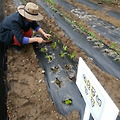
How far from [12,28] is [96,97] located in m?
2.36

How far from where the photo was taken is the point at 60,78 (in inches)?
104

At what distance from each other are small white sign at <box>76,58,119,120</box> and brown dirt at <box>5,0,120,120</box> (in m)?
0.98

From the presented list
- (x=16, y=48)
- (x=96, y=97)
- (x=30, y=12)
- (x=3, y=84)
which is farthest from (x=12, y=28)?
(x=96, y=97)

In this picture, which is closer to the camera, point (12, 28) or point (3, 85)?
point (3, 85)

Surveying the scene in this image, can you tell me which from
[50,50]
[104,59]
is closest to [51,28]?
[50,50]

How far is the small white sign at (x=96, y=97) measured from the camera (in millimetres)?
915

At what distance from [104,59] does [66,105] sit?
1.65m

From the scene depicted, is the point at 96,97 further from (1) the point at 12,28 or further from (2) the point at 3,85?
(1) the point at 12,28

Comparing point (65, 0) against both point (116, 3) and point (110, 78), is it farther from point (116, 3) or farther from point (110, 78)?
point (110, 78)

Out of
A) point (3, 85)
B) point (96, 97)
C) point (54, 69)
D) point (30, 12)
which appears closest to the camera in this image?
point (96, 97)

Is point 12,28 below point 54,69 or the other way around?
the other way around

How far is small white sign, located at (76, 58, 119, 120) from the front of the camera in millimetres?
915

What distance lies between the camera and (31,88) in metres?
2.57

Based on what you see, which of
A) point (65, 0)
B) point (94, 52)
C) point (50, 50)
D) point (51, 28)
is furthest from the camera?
point (65, 0)
